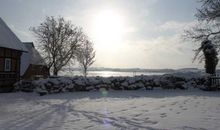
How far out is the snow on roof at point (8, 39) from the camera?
27047 millimetres

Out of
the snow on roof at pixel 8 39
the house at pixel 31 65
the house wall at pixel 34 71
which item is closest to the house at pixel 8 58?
the snow on roof at pixel 8 39

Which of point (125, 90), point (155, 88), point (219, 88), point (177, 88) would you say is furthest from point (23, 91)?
point (219, 88)

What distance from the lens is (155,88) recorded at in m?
25.5

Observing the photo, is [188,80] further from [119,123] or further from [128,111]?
[119,123]

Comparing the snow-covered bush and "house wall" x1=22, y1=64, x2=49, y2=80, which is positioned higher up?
"house wall" x1=22, y1=64, x2=49, y2=80

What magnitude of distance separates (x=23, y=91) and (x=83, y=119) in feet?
49.5

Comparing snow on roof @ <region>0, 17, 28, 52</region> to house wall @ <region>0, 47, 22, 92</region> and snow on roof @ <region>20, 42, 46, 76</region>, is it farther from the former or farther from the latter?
snow on roof @ <region>20, 42, 46, 76</region>

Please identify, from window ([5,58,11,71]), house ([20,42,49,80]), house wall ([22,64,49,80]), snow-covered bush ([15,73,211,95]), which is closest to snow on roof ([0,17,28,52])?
window ([5,58,11,71])

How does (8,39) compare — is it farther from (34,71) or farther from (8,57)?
(34,71)

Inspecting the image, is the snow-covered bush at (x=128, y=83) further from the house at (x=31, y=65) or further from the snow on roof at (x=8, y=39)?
the house at (x=31, y=65)

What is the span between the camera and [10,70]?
94.0 feet

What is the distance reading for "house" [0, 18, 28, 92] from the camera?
27.1m

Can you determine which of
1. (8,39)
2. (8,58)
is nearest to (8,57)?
(8,58)

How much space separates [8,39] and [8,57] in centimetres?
168
